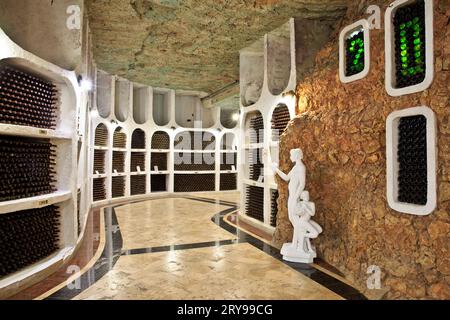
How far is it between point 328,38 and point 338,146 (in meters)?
2.97

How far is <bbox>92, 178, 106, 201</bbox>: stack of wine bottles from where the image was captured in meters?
10.0

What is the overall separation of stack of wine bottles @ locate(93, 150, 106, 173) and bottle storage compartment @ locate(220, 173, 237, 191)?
5554 mm

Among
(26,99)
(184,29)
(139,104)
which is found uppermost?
(184,29)

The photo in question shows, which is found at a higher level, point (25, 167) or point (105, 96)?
point (105, 96)

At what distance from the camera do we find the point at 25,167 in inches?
157

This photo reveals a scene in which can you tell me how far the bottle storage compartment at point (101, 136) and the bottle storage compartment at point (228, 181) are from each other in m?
5.67

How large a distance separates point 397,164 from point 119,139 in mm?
9738

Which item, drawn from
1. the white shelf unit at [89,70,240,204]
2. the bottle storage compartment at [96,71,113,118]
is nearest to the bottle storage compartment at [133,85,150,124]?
the white shelf unit at [89,70,240,204]

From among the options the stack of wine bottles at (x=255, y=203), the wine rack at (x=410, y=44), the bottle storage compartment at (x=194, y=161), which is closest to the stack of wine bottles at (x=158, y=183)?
the bottle storage compartment at (x=194, y=161)

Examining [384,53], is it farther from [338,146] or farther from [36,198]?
[36,198]

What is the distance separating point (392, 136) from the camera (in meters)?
3.80

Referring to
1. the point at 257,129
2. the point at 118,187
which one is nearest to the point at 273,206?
the point at 257,129

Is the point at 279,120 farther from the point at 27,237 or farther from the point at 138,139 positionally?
the point at 138,139
